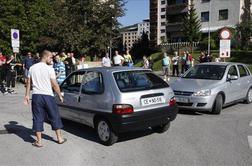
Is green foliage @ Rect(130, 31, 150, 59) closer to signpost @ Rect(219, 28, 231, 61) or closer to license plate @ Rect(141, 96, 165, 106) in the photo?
signpost @ Rect(219, 28, 231, 61)

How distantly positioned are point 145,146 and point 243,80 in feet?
19.5

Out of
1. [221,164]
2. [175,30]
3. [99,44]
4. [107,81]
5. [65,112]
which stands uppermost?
[175,30]

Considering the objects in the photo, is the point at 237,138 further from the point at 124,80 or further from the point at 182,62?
the point at 182,62

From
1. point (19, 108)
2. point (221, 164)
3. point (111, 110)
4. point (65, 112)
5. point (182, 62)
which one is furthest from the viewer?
point (182, 62)

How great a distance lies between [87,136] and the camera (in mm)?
7312

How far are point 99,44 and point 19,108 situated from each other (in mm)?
26544

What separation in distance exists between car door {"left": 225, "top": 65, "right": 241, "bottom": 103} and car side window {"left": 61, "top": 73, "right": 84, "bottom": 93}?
453cm

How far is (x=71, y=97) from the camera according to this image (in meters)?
7.48

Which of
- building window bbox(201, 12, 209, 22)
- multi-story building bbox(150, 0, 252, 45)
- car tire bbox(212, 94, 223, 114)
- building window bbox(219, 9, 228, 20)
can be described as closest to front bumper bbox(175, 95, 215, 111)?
→ car tire bbox(212, 94, 223, 114)

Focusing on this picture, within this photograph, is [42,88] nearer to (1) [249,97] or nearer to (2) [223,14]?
(1) [249,97]

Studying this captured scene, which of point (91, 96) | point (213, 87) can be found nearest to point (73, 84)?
point (91, 96)

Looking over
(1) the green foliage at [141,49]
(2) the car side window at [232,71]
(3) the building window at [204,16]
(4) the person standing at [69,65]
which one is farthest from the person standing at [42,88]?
(1) the green foliage at [141,49]

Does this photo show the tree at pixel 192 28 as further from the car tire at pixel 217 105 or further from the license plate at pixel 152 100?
the license plate at pixel 152 100

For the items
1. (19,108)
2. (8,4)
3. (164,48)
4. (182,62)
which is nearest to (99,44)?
(8,4)
